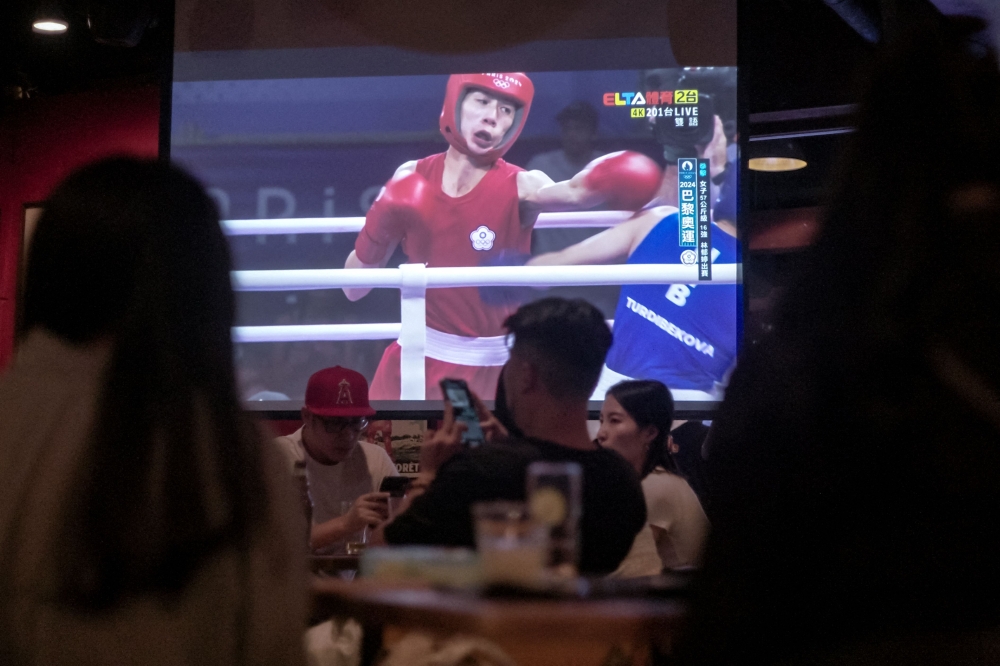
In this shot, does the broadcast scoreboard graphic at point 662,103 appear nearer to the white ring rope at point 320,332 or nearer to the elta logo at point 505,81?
the elta logo at point 505,81

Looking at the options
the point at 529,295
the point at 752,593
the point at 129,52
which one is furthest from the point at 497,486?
the point at 129,52

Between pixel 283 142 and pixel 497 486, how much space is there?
2215mm

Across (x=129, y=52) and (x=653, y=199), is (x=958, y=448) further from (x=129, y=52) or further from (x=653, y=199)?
(x=129, y=52)

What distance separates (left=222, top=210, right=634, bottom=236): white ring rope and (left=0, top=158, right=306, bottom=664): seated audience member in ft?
9.10

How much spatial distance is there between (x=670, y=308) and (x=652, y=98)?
80 centimetres

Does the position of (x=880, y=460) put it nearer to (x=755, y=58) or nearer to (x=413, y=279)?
(x=413, y=279)

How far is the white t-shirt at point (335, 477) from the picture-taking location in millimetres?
3377

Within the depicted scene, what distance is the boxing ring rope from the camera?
3.64 metres

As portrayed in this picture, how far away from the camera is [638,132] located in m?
3.69

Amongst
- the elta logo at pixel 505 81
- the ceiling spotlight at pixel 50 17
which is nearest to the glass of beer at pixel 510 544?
the elta logo at pixel 505 81

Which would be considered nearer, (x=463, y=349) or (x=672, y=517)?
(x=672, y=517)

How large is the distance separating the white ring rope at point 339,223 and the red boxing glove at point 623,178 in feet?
0.18

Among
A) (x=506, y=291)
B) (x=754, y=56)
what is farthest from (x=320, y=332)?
(x=754, y=56)

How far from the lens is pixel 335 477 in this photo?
11.4ft
